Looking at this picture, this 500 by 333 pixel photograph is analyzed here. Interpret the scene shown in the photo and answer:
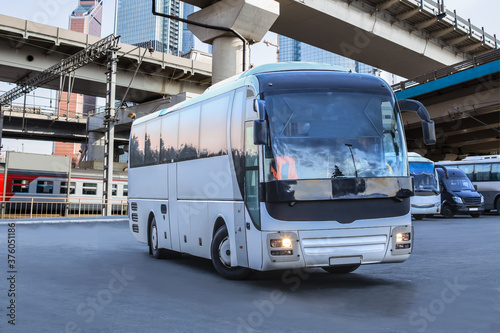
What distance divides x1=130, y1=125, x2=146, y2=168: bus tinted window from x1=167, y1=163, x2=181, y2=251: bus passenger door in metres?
2.02

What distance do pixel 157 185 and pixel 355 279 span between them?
494cm

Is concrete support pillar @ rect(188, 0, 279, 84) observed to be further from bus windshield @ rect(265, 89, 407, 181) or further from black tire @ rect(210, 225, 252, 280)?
bus windshield @ rect(265, 89, 407, 181)

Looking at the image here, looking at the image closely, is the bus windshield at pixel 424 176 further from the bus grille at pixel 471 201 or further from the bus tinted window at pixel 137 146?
the bus tinted window at pixel 137 146

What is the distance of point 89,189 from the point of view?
42531 millimetres

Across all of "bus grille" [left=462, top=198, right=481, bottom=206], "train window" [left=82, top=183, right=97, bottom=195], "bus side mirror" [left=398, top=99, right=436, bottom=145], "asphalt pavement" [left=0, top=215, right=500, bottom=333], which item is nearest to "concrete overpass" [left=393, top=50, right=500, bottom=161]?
"bus grille" [left=462, top=198, right=481, bottom=206]

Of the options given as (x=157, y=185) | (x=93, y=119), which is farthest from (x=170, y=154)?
(x=93, y=119)

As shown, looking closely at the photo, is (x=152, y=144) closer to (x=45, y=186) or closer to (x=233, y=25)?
(x=233, y=25)

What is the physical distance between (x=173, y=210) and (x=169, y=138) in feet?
4.79

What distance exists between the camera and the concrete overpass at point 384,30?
1120 inches

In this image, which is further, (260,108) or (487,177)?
(487,177)

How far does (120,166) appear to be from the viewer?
51.5 meters

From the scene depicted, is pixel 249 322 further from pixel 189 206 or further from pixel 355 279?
pixel 189 206

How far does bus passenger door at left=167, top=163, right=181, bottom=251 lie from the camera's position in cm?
1118

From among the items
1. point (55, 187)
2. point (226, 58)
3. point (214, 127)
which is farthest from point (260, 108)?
point (55, 187)
